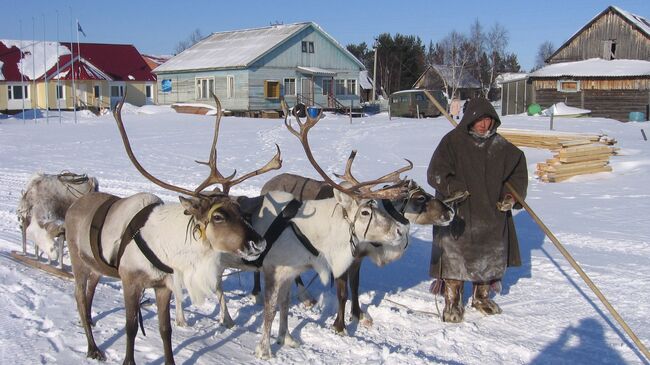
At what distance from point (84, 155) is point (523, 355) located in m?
17.2

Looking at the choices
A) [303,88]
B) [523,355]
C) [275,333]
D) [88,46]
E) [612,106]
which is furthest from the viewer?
[88,46]

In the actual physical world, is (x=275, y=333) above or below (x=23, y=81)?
below

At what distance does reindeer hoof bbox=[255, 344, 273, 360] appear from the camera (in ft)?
18.3

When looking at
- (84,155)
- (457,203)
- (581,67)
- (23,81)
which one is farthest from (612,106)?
(23,81)

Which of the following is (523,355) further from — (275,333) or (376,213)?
(275,333)

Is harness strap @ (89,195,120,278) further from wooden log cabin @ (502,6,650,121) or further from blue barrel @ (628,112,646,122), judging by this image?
wooden log cabin @ (502,6,650,121)

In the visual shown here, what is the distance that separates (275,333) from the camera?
6.28m

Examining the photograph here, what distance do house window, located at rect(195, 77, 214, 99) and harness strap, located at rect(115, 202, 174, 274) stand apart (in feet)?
123

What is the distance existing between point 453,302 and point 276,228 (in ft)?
6.81

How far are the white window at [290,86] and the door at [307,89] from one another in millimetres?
583

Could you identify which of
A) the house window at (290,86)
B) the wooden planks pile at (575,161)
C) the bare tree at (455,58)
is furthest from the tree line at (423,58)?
the wooden planks pile at (575,161)

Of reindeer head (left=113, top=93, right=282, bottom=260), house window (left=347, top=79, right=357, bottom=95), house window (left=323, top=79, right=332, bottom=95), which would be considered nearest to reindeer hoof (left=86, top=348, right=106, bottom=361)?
reindeer head (left=113, top=93, right=282, bottom=260)

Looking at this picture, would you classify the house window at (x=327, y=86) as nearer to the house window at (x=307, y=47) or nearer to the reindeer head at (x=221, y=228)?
the house window at (x=307, y=47)

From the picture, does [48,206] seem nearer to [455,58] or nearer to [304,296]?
[304,296]
